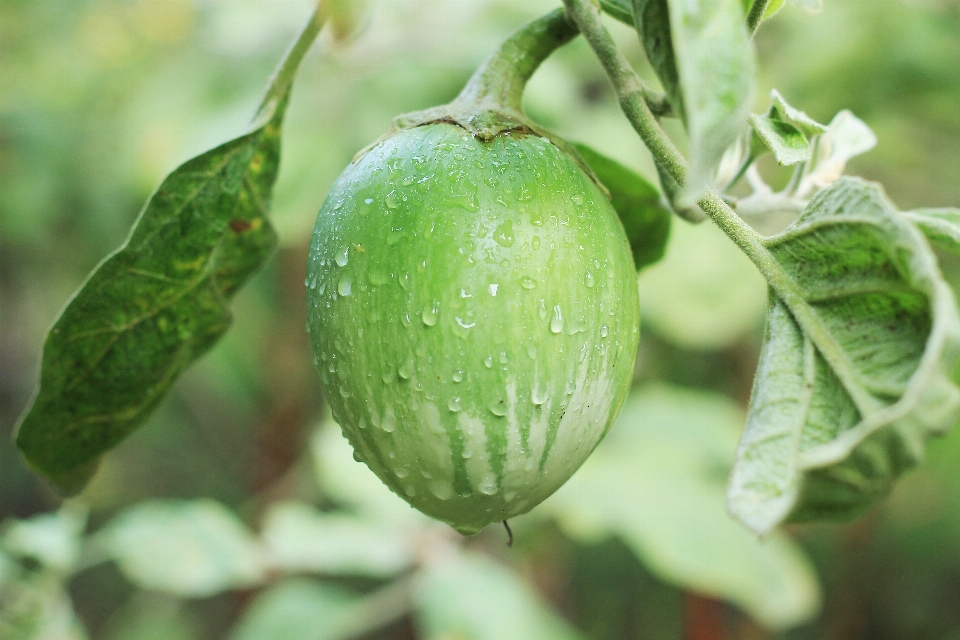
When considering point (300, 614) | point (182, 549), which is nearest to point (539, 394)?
point (182, 549)

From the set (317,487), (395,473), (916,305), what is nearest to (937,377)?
(916,305)

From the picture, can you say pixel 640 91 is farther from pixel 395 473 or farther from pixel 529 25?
pixel 395 473

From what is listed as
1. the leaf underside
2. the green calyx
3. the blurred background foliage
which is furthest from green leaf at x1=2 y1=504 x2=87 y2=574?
the green calyx

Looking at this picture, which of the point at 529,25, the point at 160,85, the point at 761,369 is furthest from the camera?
the point at 160,85

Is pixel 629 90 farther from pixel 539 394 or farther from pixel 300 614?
pixel 300 614

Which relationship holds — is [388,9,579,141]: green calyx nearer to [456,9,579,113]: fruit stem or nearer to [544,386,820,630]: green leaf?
[456,9,579,113]: fruit stem
